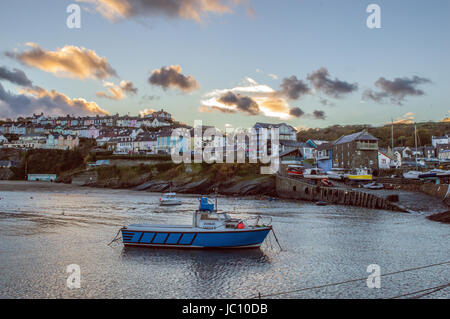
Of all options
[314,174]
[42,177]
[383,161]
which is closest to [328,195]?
[314,174]

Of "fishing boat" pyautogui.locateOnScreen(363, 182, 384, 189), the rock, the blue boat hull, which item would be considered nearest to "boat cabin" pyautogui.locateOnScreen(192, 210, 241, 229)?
the blue boat hull

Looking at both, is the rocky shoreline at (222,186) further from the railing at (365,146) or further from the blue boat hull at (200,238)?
the blue boat hull at (200,238)

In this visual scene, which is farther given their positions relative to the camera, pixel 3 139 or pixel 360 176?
pixel 3 139

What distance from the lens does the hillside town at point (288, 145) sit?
67688 mm

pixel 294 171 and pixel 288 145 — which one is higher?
pixel 288 145

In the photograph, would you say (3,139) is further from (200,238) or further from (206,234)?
(206,234)

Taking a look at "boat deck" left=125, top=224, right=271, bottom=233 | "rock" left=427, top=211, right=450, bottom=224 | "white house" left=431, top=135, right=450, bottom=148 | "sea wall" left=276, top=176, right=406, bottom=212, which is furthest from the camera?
"white house" left=431, top=135, right=450, bottom=148

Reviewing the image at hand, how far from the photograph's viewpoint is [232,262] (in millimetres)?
20656

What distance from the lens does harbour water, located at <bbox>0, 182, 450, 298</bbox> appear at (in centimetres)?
1606

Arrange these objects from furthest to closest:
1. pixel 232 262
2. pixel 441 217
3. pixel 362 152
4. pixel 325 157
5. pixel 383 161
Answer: pixel 325 157 → pixel 383 161 → pixel 362 152 → pixel 441 217 → pixel 232 262

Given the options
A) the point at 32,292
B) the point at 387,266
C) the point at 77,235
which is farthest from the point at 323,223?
the point at 32,292

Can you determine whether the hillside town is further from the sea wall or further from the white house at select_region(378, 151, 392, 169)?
the sea wall

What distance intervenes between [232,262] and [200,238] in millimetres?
3294

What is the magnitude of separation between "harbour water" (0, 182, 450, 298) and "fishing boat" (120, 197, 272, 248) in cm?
68
